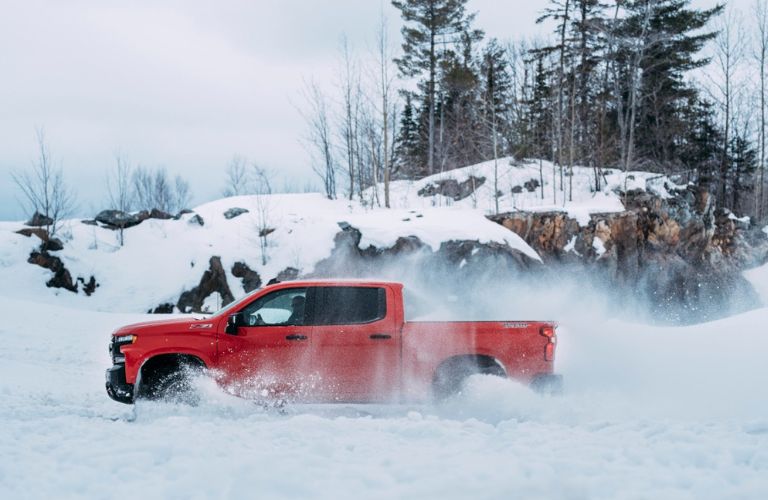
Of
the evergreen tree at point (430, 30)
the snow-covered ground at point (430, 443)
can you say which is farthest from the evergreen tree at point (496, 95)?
the snow-covered ground at point (430, 443)

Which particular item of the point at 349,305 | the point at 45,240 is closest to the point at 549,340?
the point at 349,305

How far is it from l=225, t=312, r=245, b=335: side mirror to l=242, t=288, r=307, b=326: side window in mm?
58

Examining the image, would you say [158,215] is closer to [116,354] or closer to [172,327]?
[116,354]

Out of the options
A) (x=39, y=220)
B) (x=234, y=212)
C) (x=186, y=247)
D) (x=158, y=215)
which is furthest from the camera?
(x=158, y=215)

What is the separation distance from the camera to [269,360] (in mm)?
6078

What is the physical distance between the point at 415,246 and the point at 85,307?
1135 cm

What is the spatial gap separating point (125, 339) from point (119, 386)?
0.51m

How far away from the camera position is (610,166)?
2912 cm

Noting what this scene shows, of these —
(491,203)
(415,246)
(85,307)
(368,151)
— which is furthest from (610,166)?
(85,307)

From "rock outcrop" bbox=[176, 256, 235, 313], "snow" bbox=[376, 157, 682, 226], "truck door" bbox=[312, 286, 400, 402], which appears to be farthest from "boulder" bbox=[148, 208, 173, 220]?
"truck door" bbox=[312, 286, 400, 402]

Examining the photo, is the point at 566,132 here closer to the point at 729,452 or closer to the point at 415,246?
the point at 415,246

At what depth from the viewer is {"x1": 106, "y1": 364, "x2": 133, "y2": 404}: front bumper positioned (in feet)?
19.9

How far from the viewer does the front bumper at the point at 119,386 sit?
19.9 feet

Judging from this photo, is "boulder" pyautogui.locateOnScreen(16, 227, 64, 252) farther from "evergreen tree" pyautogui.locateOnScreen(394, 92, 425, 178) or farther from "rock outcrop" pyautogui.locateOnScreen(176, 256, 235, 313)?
"evergreen tree" pyautogui.locateOnScreen(394, 92, 425, 178)
